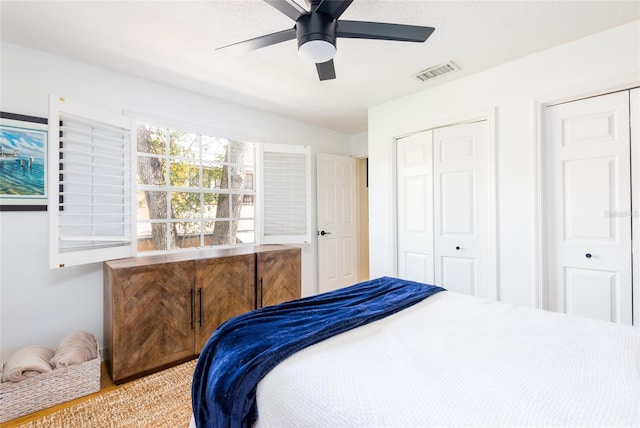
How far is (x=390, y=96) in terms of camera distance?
3258 millimetres

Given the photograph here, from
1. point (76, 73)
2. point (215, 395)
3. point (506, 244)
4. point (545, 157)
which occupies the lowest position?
point (215, 395)

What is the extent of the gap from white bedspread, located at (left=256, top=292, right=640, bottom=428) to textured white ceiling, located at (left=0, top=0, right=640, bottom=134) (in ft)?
6.12

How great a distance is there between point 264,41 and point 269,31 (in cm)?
45

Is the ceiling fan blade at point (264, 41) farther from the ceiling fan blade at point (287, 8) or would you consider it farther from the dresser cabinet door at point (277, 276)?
the dresser cabinet door at point (277, 276)

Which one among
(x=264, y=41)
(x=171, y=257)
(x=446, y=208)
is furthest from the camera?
(x=446, y=208)

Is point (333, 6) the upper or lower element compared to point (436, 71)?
lower

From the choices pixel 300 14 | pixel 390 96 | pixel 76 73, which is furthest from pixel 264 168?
pixel 300 14

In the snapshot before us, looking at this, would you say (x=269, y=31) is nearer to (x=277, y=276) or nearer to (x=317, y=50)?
(x=317, y=50)

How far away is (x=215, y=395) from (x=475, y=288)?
100 inches

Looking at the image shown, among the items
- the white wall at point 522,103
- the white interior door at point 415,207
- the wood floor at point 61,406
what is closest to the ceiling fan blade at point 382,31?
the white wall at point 522,103

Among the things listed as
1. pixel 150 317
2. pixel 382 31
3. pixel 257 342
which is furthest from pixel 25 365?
pixel 382 31

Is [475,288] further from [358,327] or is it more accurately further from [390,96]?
[390,96]

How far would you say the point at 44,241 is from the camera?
2.33m

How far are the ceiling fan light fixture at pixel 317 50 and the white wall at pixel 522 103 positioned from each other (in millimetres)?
1775
